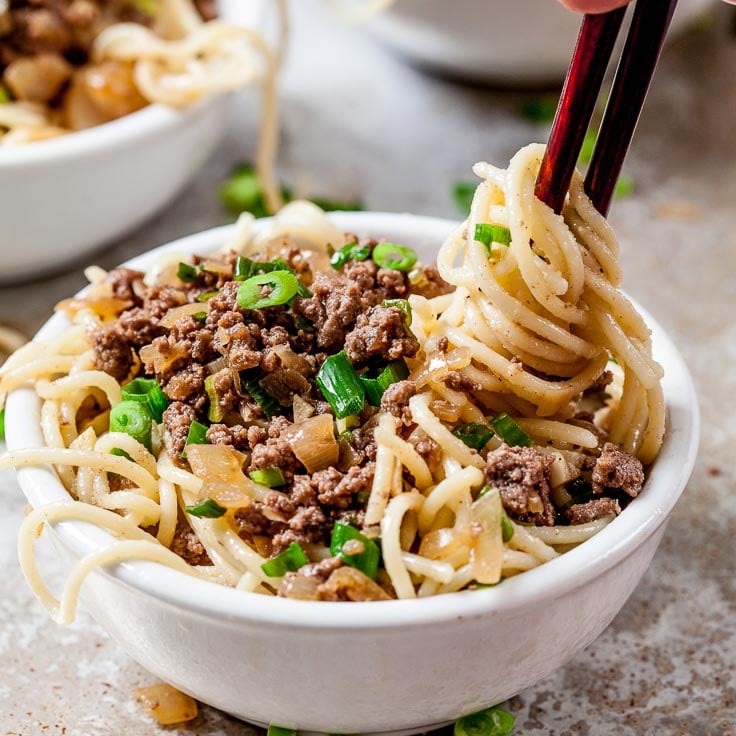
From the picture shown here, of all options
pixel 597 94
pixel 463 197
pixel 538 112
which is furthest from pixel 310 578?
pixel 538 112

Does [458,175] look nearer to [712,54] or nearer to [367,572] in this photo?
[712,54]

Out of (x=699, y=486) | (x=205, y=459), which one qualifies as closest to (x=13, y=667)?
(x=205, y=459)

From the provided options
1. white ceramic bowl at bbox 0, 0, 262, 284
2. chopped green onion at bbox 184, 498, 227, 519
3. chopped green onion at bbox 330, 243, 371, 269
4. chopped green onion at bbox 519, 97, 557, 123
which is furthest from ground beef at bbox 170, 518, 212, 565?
chopped green onion at bbox 519, 97, 557, 123

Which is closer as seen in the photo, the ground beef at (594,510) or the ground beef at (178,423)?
the ground beef at (594,510)

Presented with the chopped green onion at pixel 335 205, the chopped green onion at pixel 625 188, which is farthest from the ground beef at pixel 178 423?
the chopped green onion at pixel 625 188

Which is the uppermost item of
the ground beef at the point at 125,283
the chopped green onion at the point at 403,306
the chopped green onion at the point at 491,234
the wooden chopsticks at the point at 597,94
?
the wooden chopsticks at the point at 597,94

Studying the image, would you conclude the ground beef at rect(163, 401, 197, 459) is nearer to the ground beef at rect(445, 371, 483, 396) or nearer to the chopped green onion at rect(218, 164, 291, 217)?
the ground beef at rect(445, 371, 483, 396)

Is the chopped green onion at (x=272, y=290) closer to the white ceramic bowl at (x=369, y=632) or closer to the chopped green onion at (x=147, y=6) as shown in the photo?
the white ceramic bowl at (x=369, y=632)
